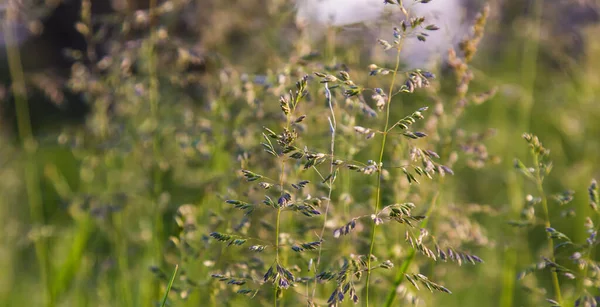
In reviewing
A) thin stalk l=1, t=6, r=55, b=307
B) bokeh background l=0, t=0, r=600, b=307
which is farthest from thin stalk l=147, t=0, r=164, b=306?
thin stalk l=1, t=6, r=55, b=307

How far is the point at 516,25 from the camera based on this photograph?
2.86m

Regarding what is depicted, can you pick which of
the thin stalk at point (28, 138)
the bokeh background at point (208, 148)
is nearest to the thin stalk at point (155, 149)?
the bokeh background at point (208, 148)

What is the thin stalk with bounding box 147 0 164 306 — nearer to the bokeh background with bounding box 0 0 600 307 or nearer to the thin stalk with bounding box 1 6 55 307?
the bokeh background with bounding box 0 0 600 307

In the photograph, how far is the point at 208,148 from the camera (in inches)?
86.0

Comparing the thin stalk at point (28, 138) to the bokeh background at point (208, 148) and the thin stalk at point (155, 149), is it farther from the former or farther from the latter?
the thin stalk at point (155, 149)

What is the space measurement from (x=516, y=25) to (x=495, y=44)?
110cm

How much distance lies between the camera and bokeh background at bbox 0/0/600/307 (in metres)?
1.92

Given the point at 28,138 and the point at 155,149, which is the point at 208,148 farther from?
the point at 28,138

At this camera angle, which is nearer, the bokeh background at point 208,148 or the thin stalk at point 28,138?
the bokeh background at point 208,148

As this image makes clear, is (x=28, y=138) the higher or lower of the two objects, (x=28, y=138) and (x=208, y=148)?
the lower

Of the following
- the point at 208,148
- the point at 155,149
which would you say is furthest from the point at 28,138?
the point at 208,148

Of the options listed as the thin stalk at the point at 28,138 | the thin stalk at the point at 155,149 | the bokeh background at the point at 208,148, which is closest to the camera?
the bokeh background at the point at 208,148

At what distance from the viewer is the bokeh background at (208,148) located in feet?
6.31

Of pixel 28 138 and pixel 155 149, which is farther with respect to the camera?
pixel 28 138
